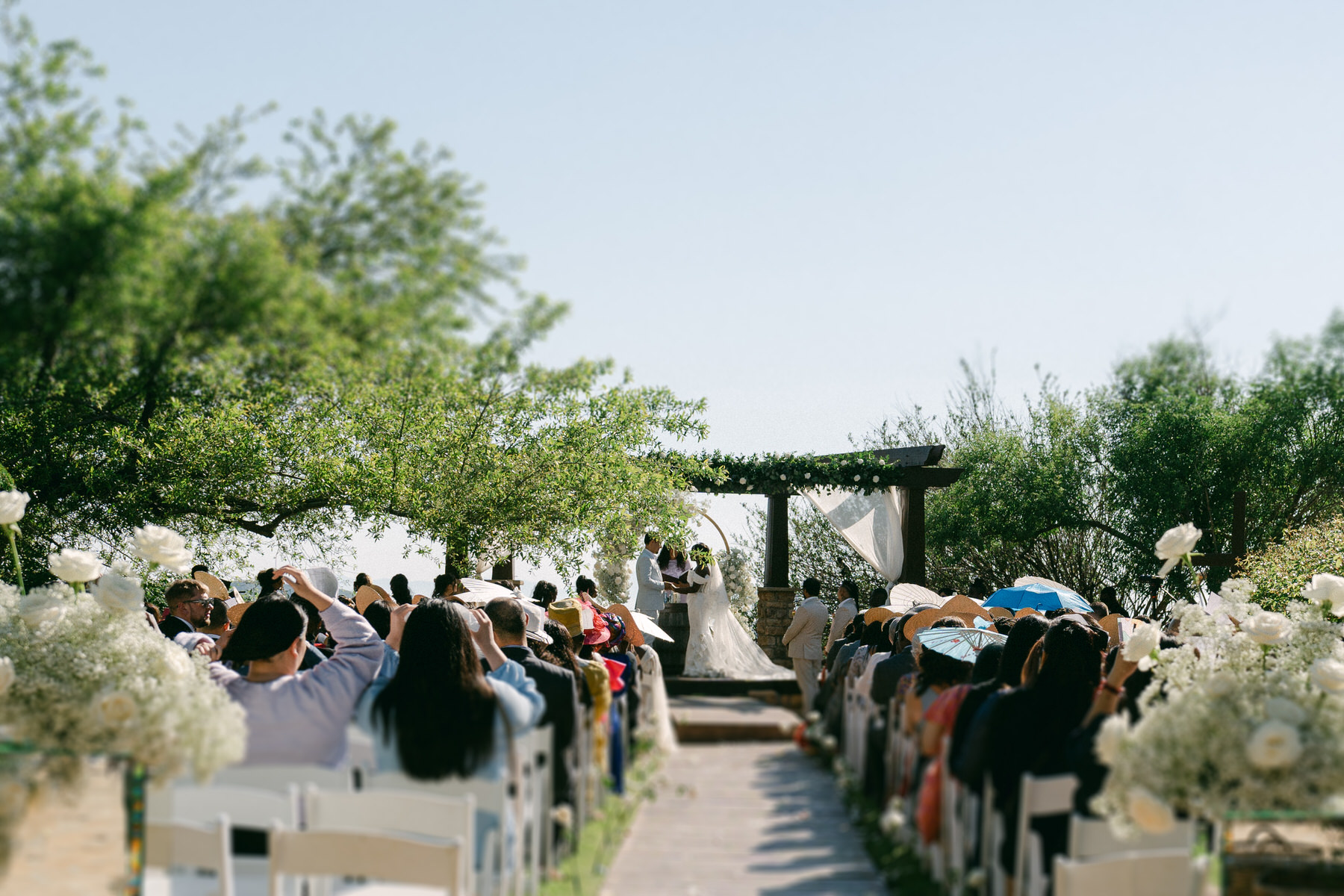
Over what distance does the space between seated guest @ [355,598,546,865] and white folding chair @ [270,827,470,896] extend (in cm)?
86

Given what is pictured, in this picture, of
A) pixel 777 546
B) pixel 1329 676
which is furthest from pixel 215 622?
pixel 777 546

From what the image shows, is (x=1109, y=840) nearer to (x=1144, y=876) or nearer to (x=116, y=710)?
(x=1144, y=876)

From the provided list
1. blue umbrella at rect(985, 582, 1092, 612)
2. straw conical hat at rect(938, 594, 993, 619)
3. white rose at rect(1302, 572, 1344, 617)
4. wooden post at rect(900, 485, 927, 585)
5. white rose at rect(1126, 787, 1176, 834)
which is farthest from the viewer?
wooden post at rect(900, 485, 927, 585)

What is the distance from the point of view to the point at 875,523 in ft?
66.5

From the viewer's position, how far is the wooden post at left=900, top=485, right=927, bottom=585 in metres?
19.6

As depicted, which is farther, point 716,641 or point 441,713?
point 716,641

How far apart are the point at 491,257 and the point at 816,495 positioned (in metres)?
14.6

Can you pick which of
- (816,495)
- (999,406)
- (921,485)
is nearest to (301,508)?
(816,495)

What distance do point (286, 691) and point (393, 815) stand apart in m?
1.37

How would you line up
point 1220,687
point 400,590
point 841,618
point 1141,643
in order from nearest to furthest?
point 1220,687 → point 1141,643 → point 400,590 → point 841,618

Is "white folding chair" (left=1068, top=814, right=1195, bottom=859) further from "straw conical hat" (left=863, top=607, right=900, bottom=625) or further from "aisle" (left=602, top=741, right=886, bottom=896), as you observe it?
"straw conical hat" (left=863, top=607, right=900, bottom=625)

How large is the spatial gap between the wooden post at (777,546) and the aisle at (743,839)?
438 inches

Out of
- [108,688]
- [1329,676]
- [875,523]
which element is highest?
[875,523]

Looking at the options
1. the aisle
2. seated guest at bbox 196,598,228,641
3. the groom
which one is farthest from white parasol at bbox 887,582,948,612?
seated guest at bbox 196,598,228,641
